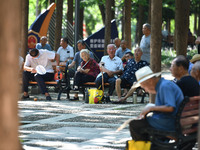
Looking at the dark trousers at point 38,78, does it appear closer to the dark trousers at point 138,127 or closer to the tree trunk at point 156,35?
the tree trunk at point 156,35

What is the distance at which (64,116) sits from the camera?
11.8m

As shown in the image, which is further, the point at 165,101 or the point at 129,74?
the point at 129,74

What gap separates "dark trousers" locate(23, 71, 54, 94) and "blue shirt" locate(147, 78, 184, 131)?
9.76 metres

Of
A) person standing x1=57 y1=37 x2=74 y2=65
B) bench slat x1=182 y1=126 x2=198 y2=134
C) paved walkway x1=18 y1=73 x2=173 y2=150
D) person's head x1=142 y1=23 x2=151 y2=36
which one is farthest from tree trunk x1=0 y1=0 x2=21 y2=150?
person standing x1=57 y1=37 x2=74 y2=65

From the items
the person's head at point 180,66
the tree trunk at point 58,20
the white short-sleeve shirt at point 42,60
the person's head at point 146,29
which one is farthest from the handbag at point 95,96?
the person's head at point 180,66

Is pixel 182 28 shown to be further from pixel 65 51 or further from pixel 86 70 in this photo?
pixel 65 51

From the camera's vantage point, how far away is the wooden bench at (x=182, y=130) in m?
6.35

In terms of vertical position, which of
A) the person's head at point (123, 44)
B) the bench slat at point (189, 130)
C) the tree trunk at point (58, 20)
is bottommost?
the bench slat at point (189, 130)

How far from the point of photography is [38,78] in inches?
630

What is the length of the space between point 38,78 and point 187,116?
9846 millimetres

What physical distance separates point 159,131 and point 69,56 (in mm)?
12709

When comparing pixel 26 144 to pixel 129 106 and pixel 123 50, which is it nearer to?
pixel 129 106

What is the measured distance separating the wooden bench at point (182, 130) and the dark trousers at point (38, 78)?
9.67 metres

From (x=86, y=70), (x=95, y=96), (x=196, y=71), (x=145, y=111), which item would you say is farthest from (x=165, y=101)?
(x=86, y=70)
